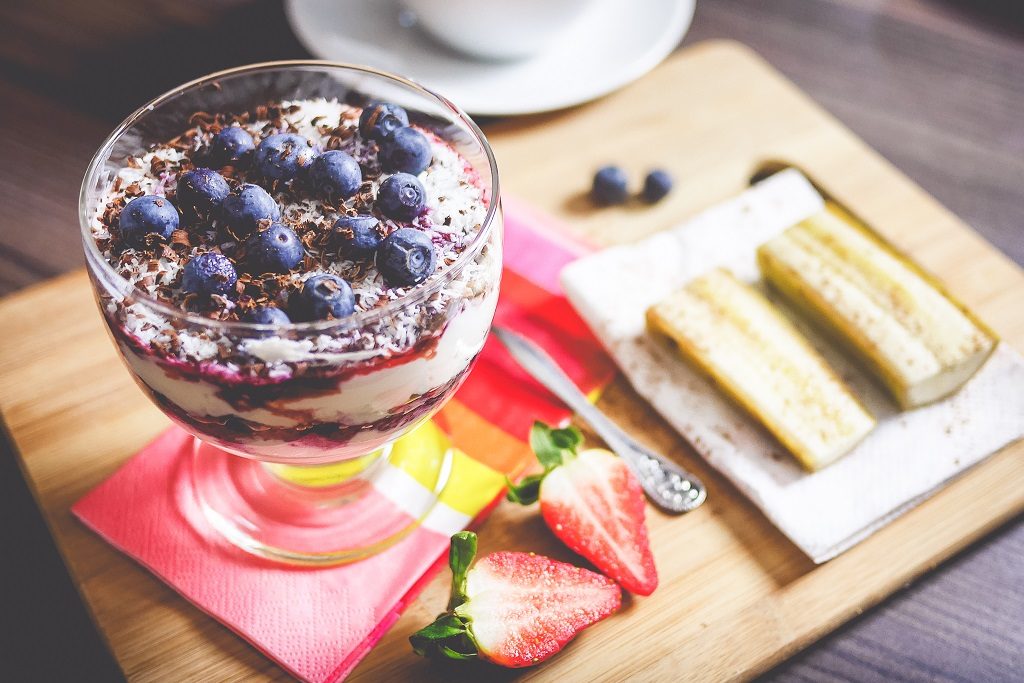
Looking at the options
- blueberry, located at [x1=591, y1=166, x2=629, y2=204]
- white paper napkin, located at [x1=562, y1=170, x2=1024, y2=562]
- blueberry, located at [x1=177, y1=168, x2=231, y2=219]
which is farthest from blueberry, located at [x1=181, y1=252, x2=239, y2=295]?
blueberry, located at [x1=591, y1=166, x2=629, y2=204]

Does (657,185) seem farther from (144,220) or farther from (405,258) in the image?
(144,220)

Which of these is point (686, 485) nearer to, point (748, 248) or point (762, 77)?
point (748, 248)

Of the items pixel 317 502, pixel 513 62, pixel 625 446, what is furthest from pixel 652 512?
pixel 513 62

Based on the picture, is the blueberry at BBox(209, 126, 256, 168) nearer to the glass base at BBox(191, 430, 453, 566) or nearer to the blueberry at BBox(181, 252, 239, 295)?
the blueberry at BBox(181, 252, 239, 295)

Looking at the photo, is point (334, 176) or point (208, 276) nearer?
point (208, 276)

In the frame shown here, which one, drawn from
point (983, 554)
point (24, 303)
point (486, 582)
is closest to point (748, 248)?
point (983, 554)

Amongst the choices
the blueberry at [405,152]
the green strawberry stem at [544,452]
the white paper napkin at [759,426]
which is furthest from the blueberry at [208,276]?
the white paper napkin at [759,426]

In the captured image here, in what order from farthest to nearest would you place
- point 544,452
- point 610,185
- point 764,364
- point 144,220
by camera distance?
point 610,185 < point 764,364 < point 544,452 < point 144,220
